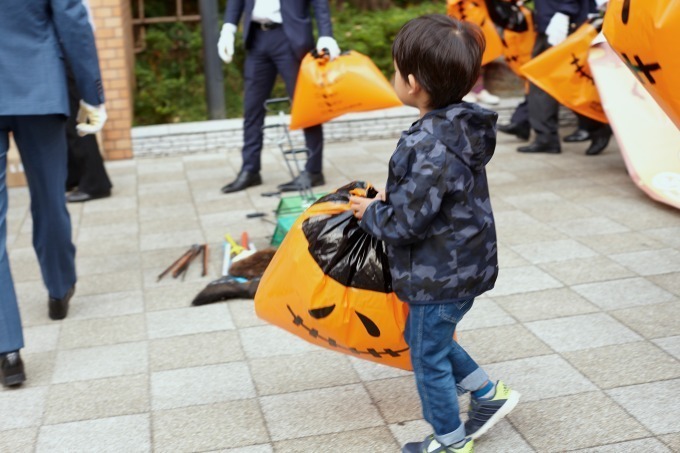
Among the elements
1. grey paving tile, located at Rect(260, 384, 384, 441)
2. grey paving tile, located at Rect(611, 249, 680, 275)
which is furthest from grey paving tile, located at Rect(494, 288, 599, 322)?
grey paving tile, located at Rect(260, 384, 384, 441)

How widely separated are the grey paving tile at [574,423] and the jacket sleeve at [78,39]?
234cm

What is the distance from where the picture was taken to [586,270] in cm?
498

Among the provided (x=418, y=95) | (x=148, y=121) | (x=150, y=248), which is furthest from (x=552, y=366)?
(x=148, y=121)

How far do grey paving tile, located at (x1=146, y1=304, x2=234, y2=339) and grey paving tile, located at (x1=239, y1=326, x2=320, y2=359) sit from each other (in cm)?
15

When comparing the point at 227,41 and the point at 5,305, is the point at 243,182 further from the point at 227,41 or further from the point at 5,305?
the point at 5,305

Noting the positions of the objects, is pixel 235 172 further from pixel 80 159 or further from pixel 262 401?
pixel 262 401

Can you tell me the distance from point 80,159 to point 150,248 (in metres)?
1.52

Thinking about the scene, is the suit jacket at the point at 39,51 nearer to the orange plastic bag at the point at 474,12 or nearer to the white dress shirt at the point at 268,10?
the white dress shirt at the point at 268,10

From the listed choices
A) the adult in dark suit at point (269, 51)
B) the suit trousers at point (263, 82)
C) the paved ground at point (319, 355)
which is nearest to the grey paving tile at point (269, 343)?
the paved ground at point (319, 355)

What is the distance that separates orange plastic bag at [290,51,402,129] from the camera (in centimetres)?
614

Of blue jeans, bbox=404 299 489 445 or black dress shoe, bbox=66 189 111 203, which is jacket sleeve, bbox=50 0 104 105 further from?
Result: black dress shoe, bbox=66 189 111 203

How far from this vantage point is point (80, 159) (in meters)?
6.89

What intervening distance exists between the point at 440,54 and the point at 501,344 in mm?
1839

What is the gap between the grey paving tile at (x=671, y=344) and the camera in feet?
12.7
